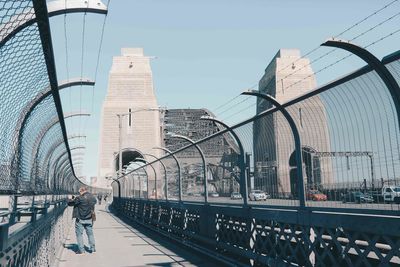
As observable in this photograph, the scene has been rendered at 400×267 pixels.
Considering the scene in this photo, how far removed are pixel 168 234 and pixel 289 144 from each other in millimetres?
7593

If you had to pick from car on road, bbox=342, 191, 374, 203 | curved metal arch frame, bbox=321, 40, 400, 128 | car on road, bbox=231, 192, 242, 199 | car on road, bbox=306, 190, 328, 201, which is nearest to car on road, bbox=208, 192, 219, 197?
car on road, bbox=231, 192, 242, 199

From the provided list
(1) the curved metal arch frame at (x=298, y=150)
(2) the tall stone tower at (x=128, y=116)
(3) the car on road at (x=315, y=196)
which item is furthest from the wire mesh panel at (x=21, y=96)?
(2) the tall stone tower at (x=128, y=116)

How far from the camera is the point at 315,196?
5855 mm

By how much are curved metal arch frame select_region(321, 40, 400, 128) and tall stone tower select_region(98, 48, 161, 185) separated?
6606 centimetres

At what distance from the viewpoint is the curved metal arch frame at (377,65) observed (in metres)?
4.37

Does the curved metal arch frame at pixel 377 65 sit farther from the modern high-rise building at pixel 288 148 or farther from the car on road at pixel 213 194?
the car on road at pixel 213 194

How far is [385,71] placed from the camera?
4426 millimetres

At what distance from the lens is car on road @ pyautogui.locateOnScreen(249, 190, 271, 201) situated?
7.40 meters

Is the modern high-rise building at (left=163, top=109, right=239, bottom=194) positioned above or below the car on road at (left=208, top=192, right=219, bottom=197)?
above

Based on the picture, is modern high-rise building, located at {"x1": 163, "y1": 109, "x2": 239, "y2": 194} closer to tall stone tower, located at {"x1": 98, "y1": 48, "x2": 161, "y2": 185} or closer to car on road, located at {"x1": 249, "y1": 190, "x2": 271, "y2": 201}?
car on road, located at {"x1": 249, "y1": 190, "x2": 271, "y2": 201}

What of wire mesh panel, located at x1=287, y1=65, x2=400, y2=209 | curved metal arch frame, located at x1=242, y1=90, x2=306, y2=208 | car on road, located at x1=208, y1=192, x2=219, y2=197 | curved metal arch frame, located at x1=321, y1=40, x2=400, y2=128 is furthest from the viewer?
car on road, located at x1=208, y1=192, x2=219, y2=197

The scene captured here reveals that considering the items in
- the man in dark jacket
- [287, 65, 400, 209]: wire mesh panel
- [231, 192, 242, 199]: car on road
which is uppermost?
[287, 65, 400, 209]: wire mesh panel

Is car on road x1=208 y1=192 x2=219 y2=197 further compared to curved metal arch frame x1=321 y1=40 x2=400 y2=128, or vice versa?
car on road x1=208 y1=192 x2=219 y2=197

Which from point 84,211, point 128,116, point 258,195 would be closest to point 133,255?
point 84,211
